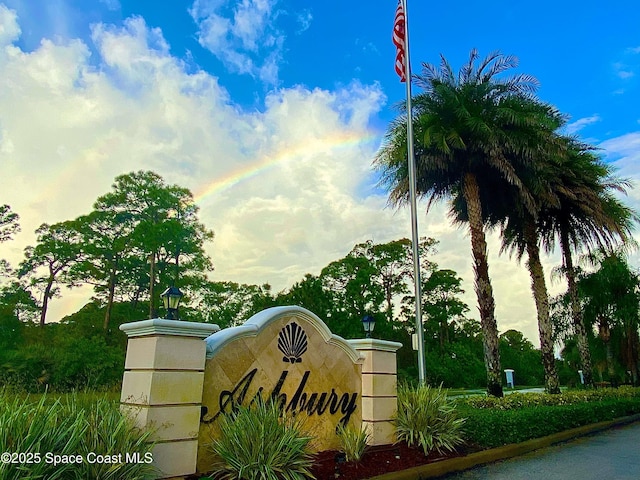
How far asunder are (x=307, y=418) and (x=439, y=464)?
209 cm

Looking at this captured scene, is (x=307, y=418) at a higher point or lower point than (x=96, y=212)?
lower

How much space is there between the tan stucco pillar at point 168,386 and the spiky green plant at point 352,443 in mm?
2339

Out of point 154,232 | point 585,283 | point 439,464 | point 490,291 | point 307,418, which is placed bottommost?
point 439,464

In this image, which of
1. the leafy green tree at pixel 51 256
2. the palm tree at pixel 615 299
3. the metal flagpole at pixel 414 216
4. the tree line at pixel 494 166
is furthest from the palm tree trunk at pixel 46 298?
the palm tree at pixel 615 299

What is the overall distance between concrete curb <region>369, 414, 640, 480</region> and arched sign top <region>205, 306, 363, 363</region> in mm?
2040

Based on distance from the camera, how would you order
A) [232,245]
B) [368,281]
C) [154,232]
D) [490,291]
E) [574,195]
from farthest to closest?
[368,281], [154,232], [232,245], [574,195], [490,291]

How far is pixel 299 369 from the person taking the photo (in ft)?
23.5

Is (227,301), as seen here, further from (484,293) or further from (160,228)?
(484,293)

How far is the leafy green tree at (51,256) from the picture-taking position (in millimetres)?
31797

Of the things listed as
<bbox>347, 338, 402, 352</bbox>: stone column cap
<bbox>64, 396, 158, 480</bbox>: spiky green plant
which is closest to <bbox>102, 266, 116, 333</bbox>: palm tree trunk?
<bbox>347, 338, 402, 352</bbox>: stone column cap

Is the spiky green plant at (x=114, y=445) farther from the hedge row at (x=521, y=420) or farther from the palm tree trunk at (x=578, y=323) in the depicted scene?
the palm tree trunk at (x=578, y=323)

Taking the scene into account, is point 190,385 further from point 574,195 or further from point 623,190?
point 623,190

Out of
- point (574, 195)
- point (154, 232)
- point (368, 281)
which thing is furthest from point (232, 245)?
point (574, 195)

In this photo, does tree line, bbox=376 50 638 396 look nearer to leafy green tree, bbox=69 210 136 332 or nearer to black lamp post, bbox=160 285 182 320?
black lamp post, bbox=160 285 182 320
